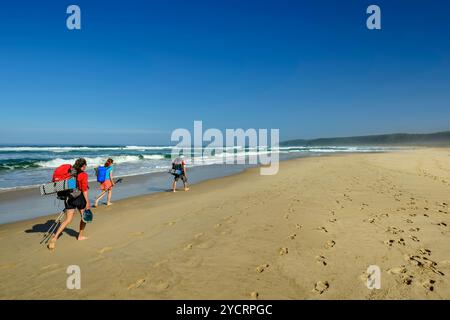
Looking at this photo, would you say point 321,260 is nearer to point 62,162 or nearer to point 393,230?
point 393,230

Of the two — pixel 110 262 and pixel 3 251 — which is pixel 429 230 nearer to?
pixel 110 262

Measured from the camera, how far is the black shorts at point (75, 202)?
6.27 m

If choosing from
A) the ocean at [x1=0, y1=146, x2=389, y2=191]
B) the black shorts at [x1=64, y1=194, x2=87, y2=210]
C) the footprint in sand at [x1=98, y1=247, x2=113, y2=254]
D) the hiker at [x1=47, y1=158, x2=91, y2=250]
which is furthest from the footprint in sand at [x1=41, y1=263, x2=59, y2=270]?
the ocean at [x1=0, y1=146, x2=389, y2=191]

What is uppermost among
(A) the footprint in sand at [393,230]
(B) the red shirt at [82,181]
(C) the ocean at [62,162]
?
(B) the red shirt at [82,181]

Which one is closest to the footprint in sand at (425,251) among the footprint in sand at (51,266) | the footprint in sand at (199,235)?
the footprint in sand at (199,235)

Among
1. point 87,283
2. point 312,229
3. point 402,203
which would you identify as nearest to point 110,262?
point 87,283

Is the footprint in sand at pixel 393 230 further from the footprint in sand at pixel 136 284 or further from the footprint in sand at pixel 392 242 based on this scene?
the footprint in sand at pixel 136 284

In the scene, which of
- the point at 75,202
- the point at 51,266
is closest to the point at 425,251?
the point at 51,266

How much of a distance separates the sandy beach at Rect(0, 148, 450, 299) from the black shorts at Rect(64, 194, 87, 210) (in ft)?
2.61

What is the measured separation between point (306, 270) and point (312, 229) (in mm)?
2187

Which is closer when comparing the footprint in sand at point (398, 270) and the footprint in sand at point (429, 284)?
the footprint in sand at point (429, 284)
